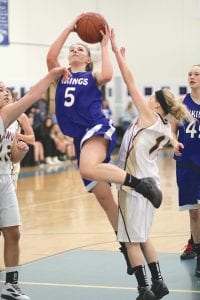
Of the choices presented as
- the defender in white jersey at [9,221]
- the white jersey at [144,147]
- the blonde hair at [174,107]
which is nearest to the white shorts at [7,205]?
the defender in white jersey at [9,221]

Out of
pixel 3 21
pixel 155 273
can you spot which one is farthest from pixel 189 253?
pixel 3 21

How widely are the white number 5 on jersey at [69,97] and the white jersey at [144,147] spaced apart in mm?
581

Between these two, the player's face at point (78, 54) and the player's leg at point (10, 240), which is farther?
the player's face at point (78, 54)

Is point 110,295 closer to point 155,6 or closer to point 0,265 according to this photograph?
point 0,265

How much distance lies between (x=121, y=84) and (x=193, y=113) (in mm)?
15178

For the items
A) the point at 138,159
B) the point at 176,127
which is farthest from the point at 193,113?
the point at 138,159

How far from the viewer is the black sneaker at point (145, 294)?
523 centimetres

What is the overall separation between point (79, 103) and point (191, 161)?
1389 mm

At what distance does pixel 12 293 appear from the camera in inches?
218

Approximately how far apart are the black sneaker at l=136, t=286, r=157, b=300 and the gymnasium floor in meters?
0.32

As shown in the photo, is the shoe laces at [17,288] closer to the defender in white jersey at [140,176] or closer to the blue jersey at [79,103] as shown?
the defender in white jersey at [140,176]

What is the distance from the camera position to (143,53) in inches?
876

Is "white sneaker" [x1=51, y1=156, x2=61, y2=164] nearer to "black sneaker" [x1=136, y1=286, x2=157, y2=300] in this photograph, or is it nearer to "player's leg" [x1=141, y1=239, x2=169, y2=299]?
"player's leg" [x1=141, y1=239, x2=169, y2=299]

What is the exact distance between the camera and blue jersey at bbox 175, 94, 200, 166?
21.9 feet
